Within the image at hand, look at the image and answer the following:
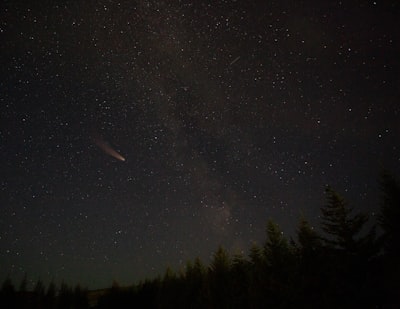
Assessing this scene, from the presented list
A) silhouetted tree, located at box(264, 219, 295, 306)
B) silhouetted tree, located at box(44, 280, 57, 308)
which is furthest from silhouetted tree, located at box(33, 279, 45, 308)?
silhouetted tree, located at box(264, 219, 295, 306)

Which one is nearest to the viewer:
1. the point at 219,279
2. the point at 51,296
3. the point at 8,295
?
the point at 219,279

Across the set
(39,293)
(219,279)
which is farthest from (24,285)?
(219,279)

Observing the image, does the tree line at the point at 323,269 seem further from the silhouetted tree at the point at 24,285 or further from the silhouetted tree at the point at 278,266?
the silhouetted tree at the point at 24,285

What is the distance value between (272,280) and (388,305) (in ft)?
21.1

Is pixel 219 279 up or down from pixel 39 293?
down

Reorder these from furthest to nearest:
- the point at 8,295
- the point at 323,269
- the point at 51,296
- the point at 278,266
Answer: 1. the point at 51,296
2. the point at 8,295
3. the point at 278,266
4. the point at 323,269

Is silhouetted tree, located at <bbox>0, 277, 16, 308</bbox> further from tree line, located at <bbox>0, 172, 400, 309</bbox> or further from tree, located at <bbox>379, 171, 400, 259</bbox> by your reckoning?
tree, located at <bbox>379, 171, 400, 259</bbox>

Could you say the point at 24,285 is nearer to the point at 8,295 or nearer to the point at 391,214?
the point at 8,295

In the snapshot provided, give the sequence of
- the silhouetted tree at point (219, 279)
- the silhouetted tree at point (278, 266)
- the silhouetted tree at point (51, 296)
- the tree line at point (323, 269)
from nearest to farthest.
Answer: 1. the tree line at point (323, 269)
2. the silhouetted tree at point (278, 266)
3. the silhouetted tree at point (219, 279)
4. the silhouetted tree at point (51, 296)

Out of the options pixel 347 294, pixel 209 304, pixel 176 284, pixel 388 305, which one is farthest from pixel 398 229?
pixel 176 284

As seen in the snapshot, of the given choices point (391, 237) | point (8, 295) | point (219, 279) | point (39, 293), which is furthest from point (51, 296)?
point (391, 237)

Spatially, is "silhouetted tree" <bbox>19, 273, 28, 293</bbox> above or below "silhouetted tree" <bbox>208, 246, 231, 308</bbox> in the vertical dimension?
above

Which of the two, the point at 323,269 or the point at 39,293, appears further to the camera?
the point at 39,293

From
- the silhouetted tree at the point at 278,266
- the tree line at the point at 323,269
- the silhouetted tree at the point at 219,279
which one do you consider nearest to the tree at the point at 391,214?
the tree line at the point at 323,269
